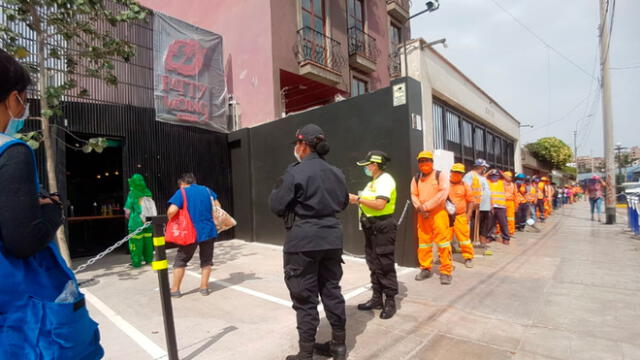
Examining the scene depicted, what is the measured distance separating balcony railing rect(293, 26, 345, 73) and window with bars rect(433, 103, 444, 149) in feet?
13.6

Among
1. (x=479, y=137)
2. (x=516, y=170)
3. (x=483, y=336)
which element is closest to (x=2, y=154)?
(x=483, y=336)

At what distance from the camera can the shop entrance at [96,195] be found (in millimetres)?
9656

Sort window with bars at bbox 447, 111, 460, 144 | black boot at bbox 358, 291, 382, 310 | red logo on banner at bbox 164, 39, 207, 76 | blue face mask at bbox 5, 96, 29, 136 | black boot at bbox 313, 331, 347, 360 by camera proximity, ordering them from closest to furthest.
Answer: blue face mask at bbox 5, 96, 29, 136 < black boot at bbox 313, 331, 347, 360 < black boot at bbox 358, 291, 382, 310 < red logo on banner at bbox 164, 39, 207, 76 < window with bars at bbox 447, 111, 460, 144

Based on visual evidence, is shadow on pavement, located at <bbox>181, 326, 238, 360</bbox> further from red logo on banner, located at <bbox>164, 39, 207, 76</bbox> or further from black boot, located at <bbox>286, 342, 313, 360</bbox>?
red logo on banner, located at <bbox>164, 39, 207, 76</bbox>

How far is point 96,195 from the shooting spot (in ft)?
36.8

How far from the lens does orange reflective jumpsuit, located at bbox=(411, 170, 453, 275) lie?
15.4ft

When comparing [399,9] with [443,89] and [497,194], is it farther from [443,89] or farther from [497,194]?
[497,194]

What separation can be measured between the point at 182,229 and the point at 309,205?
2.70 m

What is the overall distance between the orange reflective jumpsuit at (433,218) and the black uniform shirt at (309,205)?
241 centimetres

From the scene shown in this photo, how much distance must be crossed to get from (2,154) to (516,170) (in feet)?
67.6

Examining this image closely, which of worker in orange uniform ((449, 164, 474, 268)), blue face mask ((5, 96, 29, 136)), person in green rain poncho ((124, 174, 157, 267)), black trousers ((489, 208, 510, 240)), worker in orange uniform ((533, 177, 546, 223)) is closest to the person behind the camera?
blue face mask ((5, 96, 29, 136))

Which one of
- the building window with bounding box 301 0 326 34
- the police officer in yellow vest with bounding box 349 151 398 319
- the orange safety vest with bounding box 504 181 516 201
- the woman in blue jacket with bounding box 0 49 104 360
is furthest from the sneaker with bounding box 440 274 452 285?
the building window with bounding box 301 0 326 34

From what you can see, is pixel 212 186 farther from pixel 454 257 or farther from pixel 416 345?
pixel 416 345

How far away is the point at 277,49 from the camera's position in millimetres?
9914
